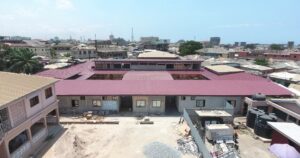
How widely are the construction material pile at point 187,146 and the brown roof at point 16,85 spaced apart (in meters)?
15.2

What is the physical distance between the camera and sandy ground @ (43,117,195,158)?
20.0 m

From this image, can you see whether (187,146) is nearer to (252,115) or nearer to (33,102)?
(252,115)

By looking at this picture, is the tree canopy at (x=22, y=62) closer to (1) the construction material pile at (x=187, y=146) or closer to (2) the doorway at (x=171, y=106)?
(2) the doorway at (x=171, y=106)

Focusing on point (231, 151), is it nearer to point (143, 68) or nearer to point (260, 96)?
point (260, 96)

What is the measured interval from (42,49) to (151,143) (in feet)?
317

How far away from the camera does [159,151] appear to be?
2031cm

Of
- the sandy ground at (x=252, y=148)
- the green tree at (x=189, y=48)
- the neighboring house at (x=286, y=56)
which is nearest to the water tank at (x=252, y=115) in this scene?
the sandy ground at (x=252, y=148)

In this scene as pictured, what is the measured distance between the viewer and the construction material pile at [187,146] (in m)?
20.2

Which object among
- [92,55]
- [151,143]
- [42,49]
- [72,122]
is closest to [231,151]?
[151,143]

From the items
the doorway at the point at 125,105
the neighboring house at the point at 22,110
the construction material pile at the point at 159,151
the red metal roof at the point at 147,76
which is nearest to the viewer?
the neighboring house at the point at 22,110

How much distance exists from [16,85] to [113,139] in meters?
10.7

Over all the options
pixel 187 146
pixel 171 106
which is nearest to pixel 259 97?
pixel 171 106

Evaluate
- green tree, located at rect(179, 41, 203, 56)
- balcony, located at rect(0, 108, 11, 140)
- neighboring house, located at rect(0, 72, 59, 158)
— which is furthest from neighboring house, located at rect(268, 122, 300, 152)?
green tree, located at rect(179, 41, 203, 56)

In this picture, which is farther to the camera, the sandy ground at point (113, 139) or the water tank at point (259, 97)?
the water tank at point (259, 97)
